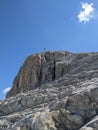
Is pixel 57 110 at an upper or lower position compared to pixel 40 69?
lower

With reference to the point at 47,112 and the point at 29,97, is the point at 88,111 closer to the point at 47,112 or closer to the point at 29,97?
the point at 47,112

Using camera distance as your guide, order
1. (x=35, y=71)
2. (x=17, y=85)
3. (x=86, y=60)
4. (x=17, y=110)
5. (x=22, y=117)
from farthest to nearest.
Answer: (x=17, y=85), (x=35, y=71), (x=86, y=60), (x=17, y=110), (x=22, y=117)

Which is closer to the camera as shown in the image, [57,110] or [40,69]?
[57,110]

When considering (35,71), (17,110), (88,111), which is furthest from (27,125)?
(35,71)

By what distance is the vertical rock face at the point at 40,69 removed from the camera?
60312 mm

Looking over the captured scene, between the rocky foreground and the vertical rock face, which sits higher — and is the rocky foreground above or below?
below

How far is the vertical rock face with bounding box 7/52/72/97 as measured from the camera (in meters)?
60.3

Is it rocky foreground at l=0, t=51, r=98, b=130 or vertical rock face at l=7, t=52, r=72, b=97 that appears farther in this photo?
vertical rock face at l=7, t=52, r=72, b=97

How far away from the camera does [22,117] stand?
78.7ft

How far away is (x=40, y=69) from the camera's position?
216 ft

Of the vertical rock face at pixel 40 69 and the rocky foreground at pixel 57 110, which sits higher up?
the vertical rock face at pixel 40 69

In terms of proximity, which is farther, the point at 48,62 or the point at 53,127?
the point at 48,62

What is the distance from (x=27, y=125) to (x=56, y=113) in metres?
2.42

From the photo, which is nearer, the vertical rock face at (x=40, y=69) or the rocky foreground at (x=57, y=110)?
the rocky foreground at (x=57, y=110)
